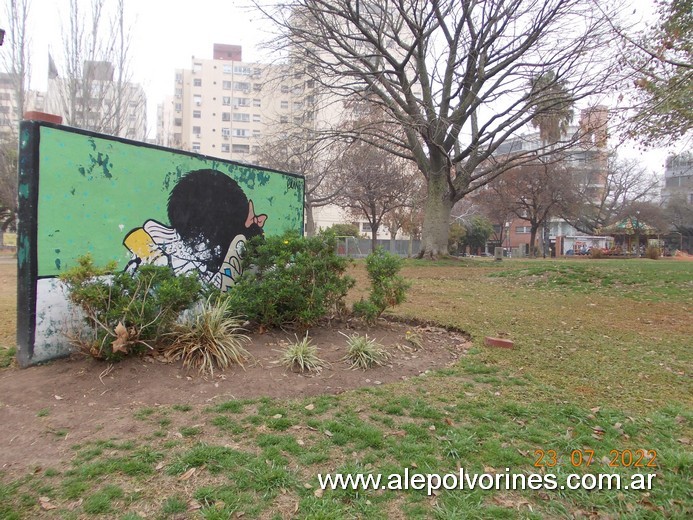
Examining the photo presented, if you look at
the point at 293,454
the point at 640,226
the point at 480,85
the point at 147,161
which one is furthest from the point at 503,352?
the point at 640,226

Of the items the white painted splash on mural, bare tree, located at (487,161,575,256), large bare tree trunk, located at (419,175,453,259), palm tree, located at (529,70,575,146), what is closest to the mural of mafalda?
the white painted splash on mural

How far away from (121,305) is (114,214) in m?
1.38

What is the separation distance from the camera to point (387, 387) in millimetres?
4277

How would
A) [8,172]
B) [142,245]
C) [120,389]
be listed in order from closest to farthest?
[120,389]
[142,245]
[8,172]

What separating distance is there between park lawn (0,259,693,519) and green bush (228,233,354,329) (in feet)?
6.07

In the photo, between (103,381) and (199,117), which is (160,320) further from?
(199,117)

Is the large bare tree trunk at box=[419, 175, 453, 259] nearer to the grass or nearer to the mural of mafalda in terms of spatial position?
the mural of mafalda

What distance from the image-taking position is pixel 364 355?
4863 mm

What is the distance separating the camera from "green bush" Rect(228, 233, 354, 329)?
562 centimetres

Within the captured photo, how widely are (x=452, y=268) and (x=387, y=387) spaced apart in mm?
12919

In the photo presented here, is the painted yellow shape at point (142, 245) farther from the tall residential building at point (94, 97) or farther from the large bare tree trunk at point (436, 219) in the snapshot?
the tall residential building at point (94, 97)

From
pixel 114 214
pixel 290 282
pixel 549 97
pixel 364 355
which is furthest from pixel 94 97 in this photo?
pixel 364 355

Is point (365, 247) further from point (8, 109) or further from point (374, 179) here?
point (8, 109)

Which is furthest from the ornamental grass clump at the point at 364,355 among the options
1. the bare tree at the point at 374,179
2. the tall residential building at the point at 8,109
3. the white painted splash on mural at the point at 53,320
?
the tall residential building at the point at 8,109
